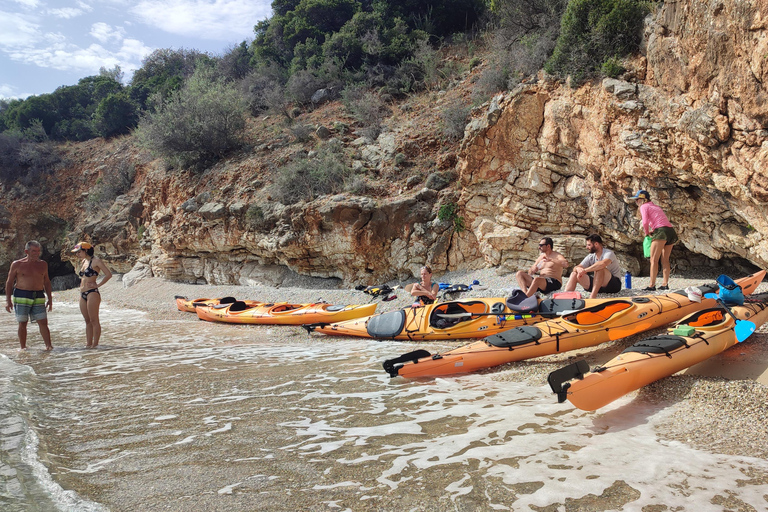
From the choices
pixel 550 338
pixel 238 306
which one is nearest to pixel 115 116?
pixel 238 306

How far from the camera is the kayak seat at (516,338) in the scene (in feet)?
16.1

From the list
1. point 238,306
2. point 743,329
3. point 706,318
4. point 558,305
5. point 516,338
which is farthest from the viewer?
point 238,306

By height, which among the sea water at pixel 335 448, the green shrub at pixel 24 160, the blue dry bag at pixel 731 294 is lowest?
the sea water at pixel 335 448

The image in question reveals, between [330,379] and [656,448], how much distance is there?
9.91 feet

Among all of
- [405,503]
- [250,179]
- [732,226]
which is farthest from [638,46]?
[250,179]

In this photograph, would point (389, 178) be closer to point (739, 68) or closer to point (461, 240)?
point (461, 240)

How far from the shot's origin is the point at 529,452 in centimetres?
286

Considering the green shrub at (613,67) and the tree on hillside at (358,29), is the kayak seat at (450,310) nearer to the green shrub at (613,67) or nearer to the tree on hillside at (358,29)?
the green shrub at (613,67)

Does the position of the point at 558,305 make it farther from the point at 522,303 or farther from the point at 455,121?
the point at 455,121

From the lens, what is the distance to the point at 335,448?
309 cm

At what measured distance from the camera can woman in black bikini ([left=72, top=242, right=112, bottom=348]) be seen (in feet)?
23.1

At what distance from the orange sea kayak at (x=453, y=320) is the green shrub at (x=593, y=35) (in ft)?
19.5

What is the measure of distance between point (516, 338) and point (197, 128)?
653 inches

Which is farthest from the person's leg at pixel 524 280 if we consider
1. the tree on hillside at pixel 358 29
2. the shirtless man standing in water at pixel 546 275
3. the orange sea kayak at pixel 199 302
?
the tree on hillside at pixel 358 29
